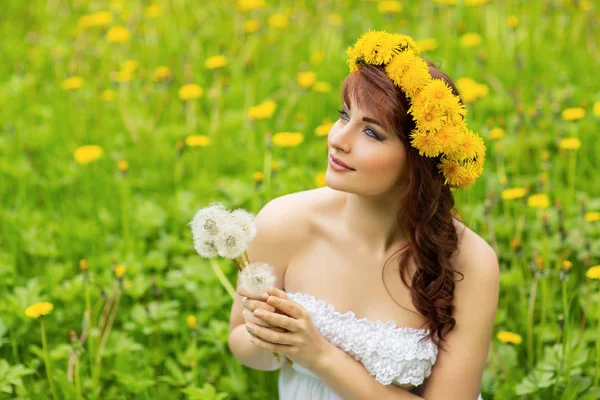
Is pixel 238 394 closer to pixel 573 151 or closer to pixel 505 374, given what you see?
pixel 505 374

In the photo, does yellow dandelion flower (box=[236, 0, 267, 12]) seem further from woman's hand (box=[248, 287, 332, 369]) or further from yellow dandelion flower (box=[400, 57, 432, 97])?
woman's hand (box=[248, 287, 332, 369])

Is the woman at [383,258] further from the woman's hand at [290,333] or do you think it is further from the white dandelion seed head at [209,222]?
the white dandelion seed head at [209,222]

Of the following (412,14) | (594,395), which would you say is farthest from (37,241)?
(412,14)

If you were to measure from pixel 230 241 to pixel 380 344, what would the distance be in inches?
19.8

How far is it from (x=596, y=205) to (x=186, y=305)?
4.75 feet

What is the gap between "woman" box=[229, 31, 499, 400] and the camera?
4.93 feet

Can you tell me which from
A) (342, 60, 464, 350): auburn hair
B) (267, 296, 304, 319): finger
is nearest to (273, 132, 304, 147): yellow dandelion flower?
(342, 60, 464, 350): auburn hair

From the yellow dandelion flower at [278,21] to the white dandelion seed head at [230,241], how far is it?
9.01 feet

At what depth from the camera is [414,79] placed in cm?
148

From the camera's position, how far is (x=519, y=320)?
234 cm

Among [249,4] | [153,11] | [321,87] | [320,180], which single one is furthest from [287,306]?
[153,11]

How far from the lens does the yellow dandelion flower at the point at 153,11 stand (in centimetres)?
406

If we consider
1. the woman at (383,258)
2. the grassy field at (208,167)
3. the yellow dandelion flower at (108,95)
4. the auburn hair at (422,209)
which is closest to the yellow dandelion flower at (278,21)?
→ the grassy field at (208,167)

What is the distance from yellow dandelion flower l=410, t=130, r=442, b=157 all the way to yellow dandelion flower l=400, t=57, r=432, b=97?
8 centimetres
